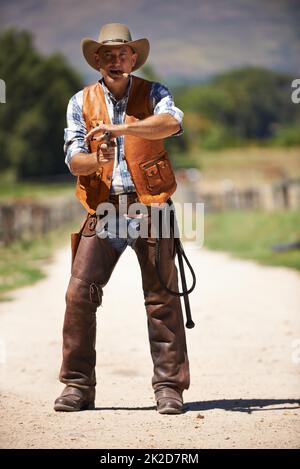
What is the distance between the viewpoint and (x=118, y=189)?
5578 mm

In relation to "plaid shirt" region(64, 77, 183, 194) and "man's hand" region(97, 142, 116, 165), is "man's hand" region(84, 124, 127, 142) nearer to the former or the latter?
"man's hand" region(97, 142, 116, 165)

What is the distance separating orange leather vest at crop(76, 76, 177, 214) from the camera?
553 cm

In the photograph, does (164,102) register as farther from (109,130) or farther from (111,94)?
(109,130)

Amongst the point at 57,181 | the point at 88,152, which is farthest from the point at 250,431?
the point at 57,181

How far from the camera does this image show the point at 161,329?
5.80 meters

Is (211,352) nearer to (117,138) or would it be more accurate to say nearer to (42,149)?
(117,138)

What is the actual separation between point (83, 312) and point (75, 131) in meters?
1.06

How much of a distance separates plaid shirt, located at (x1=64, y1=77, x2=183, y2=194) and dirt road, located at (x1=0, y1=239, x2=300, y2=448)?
1379 millimetres

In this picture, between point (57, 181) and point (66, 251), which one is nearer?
point (66, 251)

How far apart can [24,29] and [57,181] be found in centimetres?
2635

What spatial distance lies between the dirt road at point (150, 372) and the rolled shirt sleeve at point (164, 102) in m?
1.73

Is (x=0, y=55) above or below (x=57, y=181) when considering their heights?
above

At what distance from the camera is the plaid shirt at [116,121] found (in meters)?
5.52
